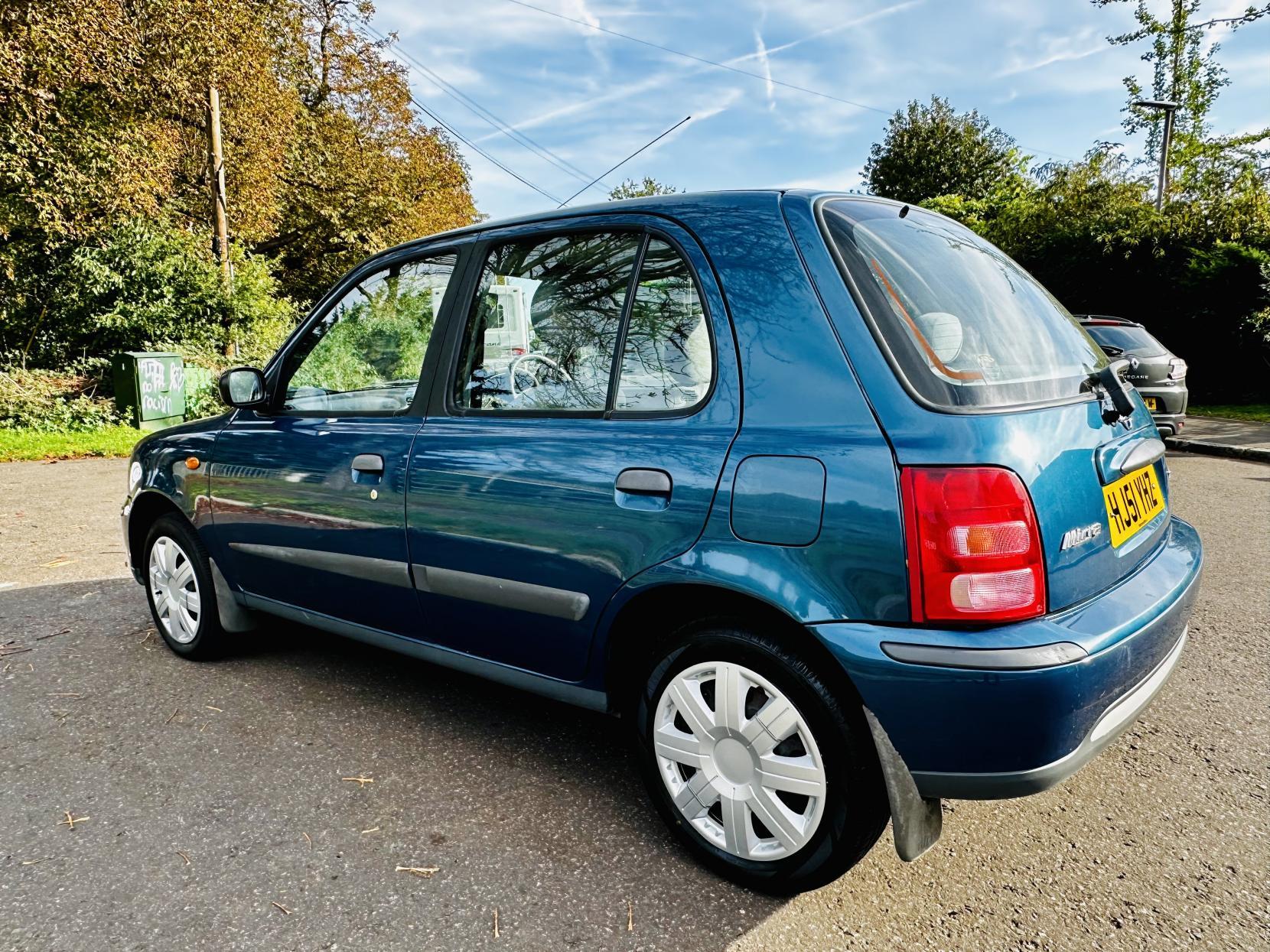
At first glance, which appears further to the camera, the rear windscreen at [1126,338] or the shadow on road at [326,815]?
the rear windscreen at [1126,338]

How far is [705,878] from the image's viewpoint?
2.25 meters

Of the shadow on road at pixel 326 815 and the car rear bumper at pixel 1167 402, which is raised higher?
the car rear bumper at pixel 1167 402

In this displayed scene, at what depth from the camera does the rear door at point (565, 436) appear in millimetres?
2193

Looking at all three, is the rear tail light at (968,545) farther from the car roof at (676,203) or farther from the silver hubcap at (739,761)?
the car roof at (676,203)

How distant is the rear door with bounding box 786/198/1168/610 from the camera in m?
1.86

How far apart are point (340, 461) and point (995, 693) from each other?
7.27 ft

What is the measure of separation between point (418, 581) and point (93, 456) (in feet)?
34.3

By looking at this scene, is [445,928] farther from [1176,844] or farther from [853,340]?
[1176,844]

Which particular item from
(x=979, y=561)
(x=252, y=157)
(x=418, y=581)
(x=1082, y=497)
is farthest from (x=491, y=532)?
(x=252, y=157)

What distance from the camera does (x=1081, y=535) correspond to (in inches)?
76.4

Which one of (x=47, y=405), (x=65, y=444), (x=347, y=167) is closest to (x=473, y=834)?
(x=65, y=444)

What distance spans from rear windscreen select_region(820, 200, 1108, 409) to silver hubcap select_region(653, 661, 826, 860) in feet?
2.75

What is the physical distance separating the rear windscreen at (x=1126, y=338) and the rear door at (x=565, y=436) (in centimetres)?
907

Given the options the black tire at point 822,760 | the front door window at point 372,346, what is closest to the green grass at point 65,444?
the front door window at point 372,346
